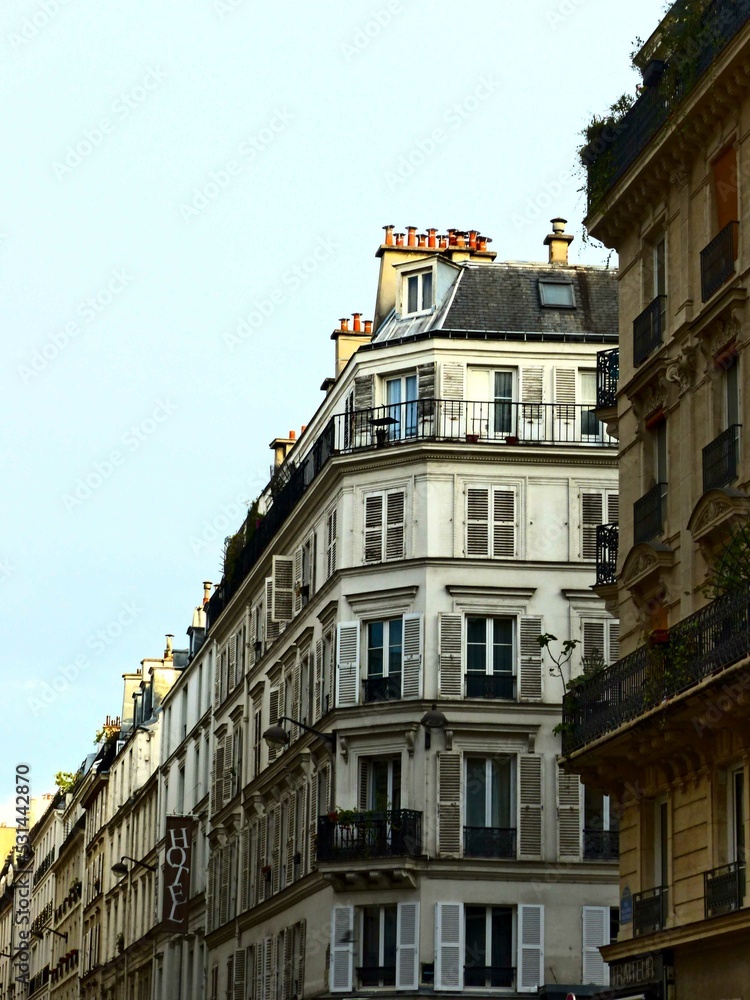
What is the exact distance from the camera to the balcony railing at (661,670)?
2275 centimetres

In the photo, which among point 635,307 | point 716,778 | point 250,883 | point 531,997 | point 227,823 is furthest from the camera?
point 227,823

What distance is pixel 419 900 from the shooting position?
132ft

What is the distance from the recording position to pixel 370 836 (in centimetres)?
4084

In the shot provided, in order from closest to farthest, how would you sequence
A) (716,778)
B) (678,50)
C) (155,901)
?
(716,778) → (678,50) → (155,901)

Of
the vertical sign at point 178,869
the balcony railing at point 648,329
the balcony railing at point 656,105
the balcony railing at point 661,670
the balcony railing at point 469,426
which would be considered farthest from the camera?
the vertical sign at point 178,869

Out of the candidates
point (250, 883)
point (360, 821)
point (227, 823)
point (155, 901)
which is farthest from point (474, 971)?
point (155, 901)

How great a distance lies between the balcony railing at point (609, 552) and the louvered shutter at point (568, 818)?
411 inches

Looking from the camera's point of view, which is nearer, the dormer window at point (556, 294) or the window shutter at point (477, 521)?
the window shutter at point (477, 521)

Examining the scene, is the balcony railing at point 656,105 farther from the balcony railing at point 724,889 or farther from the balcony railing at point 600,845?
the balcony railing at point 600,845

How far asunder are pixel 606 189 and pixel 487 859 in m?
16.2

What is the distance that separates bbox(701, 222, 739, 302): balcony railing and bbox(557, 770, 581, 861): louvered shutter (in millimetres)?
16313

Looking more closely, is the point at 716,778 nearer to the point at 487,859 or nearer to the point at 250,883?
the point at 487,859

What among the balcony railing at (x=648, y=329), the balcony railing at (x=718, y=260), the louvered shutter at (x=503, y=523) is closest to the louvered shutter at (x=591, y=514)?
the louvered shutter at (x=503, y=523)

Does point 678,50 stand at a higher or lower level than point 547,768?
higher
